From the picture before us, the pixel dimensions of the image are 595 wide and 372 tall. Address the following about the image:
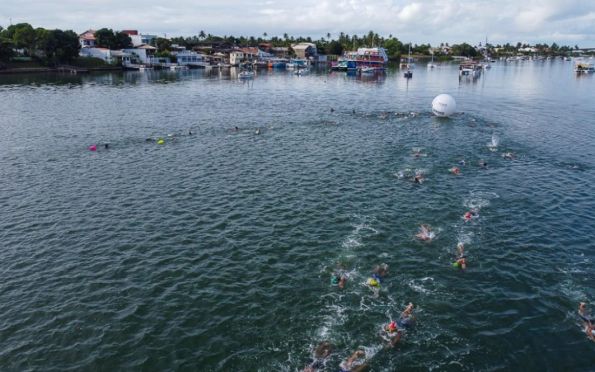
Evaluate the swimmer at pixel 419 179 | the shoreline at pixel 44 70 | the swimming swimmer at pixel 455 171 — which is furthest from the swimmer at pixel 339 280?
the shoreline at pixel 44 70

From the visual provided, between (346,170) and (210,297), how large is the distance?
27.6 metres

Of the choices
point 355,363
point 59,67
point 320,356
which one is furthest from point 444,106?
point 59,67

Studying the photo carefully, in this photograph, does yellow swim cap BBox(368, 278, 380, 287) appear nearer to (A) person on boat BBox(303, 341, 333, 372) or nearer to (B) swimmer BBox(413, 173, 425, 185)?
(A) person on boat BBox(303, 341, 333, 372)

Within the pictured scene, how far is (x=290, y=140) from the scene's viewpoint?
210 ft

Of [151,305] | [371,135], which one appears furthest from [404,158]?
[151,305]

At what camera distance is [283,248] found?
104 ft

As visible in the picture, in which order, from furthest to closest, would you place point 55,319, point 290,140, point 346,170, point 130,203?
1. point 290,140
2. point 346,170
3. point 130,203
4. point 55,319

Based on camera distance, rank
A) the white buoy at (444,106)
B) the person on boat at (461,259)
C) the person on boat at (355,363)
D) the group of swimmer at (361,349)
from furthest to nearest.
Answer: the white buoy at (444,106), the person on boat at (461,259), the group of swimmer at (361,349), the person on boat at (355,363)

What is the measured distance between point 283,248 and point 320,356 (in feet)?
37.2

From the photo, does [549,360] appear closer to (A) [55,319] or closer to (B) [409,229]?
(B) [409,229]

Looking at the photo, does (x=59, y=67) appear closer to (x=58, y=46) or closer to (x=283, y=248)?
(x=58, y=46)

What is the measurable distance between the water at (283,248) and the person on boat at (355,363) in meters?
0.44

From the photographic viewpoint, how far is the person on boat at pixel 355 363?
20.5 metres

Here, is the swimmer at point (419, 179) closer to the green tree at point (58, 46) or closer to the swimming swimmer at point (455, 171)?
the swimming swimmer at point (455, 171)
